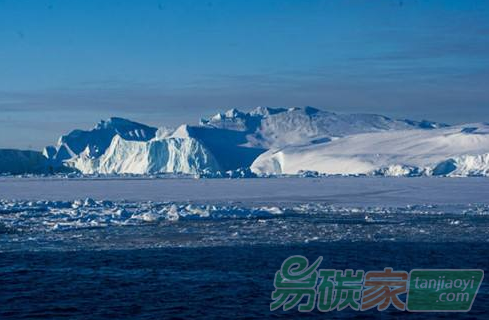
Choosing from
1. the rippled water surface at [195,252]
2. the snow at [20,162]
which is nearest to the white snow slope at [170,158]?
the snow at [20,162]

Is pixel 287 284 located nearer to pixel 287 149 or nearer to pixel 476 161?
pixel 476 161

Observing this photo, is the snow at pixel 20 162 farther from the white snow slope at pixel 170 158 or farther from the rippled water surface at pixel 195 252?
the rippled water surface at pixel 195 252

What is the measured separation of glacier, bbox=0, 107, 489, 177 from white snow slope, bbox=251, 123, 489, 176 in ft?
0.35

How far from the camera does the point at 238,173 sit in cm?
7462

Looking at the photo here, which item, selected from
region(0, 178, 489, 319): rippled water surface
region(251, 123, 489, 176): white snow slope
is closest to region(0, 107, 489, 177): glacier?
region(251, 123, 489, 176): white snow slope

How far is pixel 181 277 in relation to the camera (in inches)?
419

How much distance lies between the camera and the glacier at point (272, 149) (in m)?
79.3

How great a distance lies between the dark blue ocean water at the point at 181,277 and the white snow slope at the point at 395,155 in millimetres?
54769

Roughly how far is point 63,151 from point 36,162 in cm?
1578

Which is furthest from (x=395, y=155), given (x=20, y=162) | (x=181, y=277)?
(x=181, y=277)

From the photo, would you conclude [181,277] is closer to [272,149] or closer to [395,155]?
[395,155]

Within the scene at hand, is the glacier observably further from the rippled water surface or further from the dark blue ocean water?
the dark blue ocean water

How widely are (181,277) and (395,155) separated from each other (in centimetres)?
7551

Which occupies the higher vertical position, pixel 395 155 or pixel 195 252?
pixel 395 155
